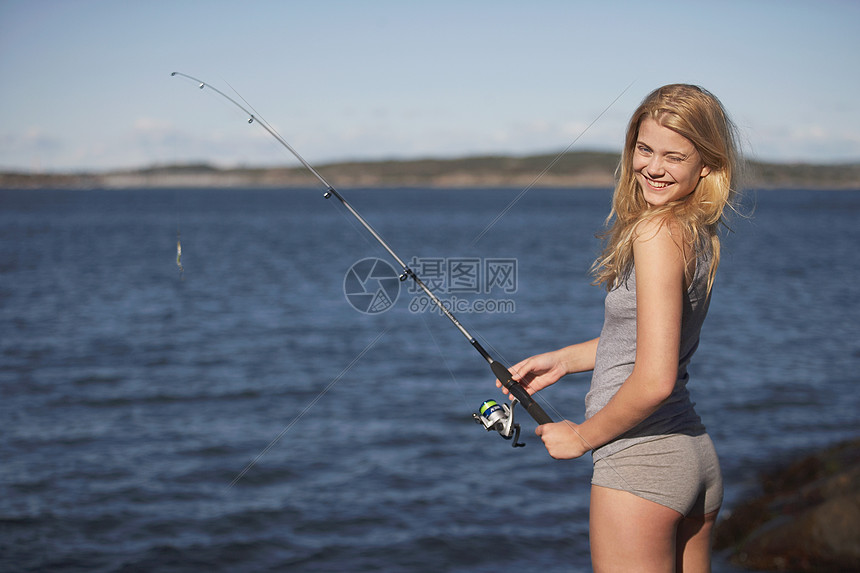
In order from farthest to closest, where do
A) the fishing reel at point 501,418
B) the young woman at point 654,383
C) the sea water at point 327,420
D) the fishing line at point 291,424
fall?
1. the fishing line at point 291,424
2. the sea water at point 327,420
3. the fishing reel at point 501,418
4. the young woman at point 654,383

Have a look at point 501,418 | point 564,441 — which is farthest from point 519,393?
point 564,441

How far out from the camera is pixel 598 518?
2113 millimetres

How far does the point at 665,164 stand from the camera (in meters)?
2.10

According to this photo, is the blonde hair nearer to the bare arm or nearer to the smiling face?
the smiling face

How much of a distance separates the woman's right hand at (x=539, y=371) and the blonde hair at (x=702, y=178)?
529mm

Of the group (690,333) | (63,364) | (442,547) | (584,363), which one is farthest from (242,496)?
(63,364)

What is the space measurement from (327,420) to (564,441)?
860 centimetres

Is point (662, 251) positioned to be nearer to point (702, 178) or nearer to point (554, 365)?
Answer: point (702, 178)

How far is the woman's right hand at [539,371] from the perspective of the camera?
2.63 m

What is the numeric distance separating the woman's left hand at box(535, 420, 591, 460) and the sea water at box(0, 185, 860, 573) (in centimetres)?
80

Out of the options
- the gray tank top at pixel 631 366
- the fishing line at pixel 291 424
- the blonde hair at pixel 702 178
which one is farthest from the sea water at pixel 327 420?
the gray tank top at pixel 631 366

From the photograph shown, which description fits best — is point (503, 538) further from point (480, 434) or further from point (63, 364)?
point (63, 364)

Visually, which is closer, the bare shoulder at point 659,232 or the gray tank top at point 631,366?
the bare shoulder at point 659,232

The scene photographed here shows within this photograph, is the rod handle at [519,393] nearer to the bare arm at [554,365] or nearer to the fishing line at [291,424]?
the bare arm at [554,365]
